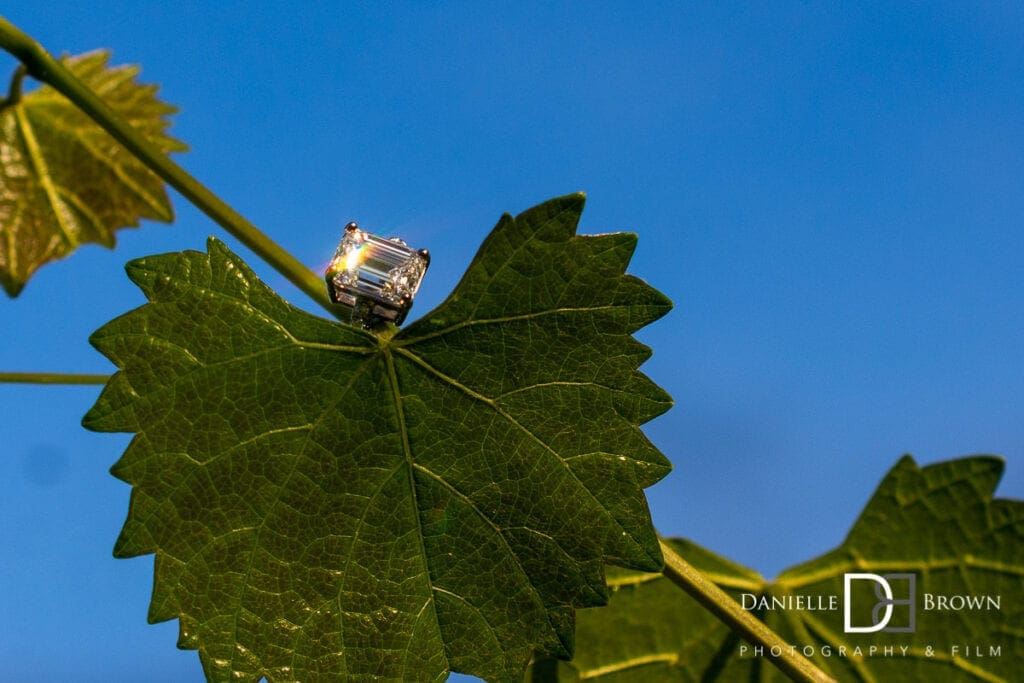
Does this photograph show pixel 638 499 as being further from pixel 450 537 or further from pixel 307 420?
pixel 307 420

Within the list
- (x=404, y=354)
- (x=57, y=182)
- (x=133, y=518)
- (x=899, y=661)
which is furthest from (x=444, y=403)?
(x=57, y=182)

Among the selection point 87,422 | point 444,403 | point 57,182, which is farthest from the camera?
point 57,182

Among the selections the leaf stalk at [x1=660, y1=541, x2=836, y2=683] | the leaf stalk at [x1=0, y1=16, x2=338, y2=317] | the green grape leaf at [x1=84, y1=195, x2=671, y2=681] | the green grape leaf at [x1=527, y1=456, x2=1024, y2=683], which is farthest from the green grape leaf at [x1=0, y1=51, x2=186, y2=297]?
the leaf stalk at [x1=660, y1=541, x2=836, y2=683]

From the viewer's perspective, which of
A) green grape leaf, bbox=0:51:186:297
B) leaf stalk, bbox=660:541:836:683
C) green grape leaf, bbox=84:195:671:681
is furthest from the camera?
green grape leaf, bbox=0:51:186:297

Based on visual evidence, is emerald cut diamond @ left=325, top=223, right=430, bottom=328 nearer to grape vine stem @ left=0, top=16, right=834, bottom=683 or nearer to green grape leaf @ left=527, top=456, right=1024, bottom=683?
grape vine stem @ left=0, top=16, right=834, bottom=683

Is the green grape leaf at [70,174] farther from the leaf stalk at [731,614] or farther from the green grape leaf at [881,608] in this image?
the leaf stalk at [731,614]
